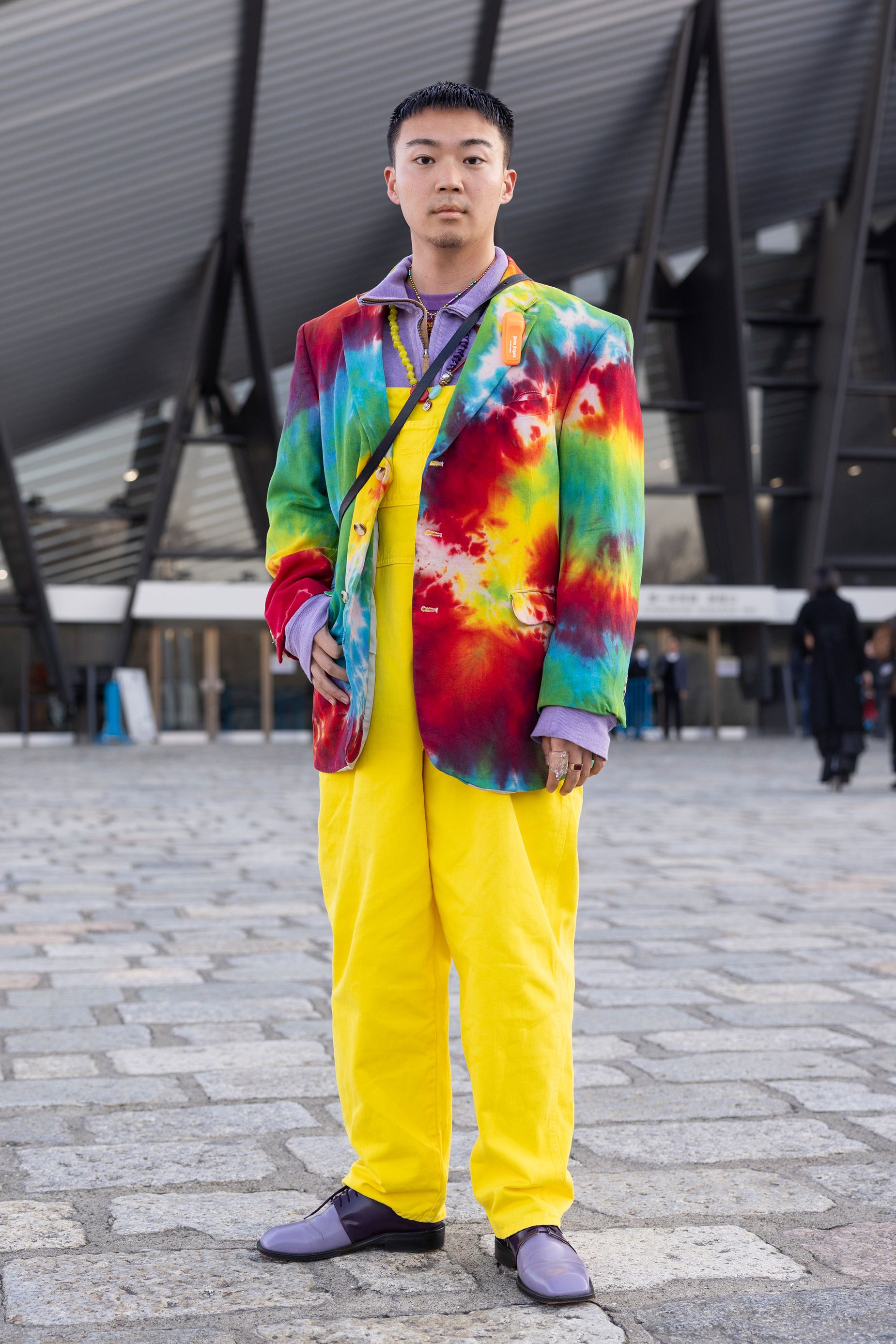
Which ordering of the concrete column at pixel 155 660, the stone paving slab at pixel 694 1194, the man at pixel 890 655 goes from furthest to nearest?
the concrete column at pixel 155 660 → the man at pixel 890 655 → the stone paving slab at pixel 694 1194

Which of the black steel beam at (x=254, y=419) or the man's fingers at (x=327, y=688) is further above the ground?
the black steel beam at (x=254, y=419)

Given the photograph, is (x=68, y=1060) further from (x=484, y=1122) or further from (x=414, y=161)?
(x=414, y=161)

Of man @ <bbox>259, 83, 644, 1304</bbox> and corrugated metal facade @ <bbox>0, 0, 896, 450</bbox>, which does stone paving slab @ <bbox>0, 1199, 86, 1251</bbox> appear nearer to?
man @ <bbox>259, 83, 644, 1304</bbox>

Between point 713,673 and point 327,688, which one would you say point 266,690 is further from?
point 327,688

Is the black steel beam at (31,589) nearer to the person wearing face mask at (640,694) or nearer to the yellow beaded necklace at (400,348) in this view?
the person wearing face mask at (640,694)

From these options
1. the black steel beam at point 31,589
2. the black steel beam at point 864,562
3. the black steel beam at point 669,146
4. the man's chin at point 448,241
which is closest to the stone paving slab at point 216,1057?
the man's chin at point 448,241

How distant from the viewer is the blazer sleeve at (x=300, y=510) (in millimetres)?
2617

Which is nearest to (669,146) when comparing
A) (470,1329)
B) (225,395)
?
(225,395)

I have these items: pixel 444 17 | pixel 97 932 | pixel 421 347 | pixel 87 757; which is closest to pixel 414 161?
pixel 421 347

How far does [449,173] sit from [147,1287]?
1.81m

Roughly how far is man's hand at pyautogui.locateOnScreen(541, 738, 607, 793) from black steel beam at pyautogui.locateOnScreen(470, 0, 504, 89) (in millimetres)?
22032

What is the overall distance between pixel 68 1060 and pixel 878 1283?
2245 mm

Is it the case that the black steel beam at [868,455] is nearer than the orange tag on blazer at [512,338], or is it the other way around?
the orange tag on blazer at [512,338]

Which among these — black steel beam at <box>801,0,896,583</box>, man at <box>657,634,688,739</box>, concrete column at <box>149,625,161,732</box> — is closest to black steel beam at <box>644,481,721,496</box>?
black steel beam at <box>801,0,896,583</box>
